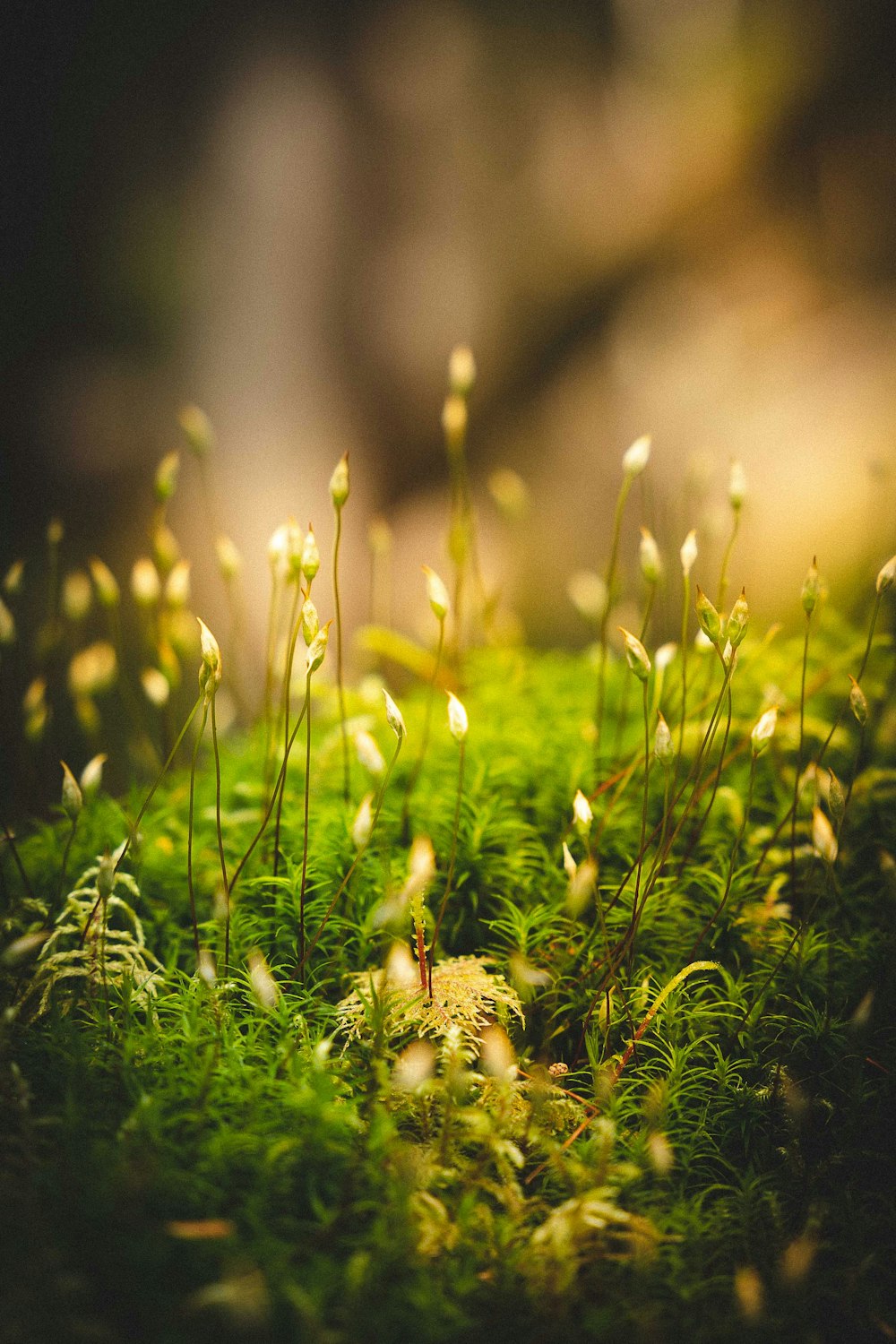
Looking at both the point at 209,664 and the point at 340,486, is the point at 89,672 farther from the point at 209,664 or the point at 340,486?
the point at 340,486

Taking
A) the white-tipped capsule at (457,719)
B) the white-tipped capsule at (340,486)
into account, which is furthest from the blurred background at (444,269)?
the white-tipped capsule at (457,719)

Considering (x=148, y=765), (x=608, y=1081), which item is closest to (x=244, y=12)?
(x=148, y=765)

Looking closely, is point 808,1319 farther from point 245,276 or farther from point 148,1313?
point 245,276

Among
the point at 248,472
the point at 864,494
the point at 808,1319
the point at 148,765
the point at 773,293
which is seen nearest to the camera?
the point at 808,1319

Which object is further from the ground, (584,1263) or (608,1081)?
(608,1081)

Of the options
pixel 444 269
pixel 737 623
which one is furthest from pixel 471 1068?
pixel 444 269

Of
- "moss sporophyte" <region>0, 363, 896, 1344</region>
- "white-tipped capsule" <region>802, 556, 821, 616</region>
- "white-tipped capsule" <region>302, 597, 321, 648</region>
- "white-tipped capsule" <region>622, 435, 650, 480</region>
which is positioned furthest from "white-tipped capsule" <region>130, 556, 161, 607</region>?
"white-tipped capsule" <region>802, 556, 821, 616</region>

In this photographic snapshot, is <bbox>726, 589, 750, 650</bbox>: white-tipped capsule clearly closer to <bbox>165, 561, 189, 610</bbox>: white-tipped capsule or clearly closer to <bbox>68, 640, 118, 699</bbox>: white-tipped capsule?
<bbox>165, 561, 189, 610</bbox>: white-tipped capsule
